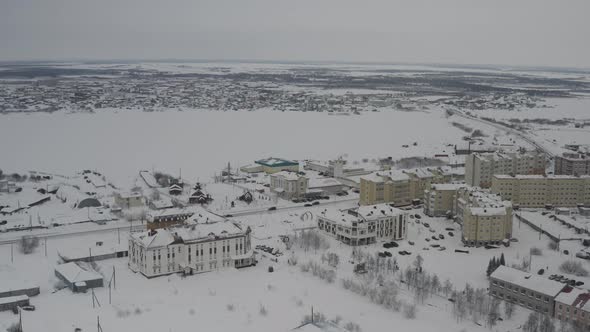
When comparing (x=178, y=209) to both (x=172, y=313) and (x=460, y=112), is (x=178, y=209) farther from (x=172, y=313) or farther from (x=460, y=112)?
(x=460, y=112)

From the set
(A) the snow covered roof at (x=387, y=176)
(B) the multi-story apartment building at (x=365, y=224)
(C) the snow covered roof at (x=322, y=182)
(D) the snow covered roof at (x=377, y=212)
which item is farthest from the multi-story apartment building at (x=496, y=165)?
(D) the snow covered roof at (x=377, y=212)

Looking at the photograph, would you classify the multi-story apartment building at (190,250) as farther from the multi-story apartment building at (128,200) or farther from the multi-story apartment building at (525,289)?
the multi-story apartment building at (525,289)

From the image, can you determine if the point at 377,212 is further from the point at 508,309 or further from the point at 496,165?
the point at 496,165

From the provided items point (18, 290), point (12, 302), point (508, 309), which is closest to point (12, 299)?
point (12, 302)

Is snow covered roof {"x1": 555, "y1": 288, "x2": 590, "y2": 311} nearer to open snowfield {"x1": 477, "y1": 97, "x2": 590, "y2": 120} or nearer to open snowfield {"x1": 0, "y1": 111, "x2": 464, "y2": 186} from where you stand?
open snowfield {"x1": 0, "y1": 111, "x2": 464, "y2": 186}

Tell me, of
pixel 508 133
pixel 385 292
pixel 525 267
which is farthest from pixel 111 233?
pixel 508 133

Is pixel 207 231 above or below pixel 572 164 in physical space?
below

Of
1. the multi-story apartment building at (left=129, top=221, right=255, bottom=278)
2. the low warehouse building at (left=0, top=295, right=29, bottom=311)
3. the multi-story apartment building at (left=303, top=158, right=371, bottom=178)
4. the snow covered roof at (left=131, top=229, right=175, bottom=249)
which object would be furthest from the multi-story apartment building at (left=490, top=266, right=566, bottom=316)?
the multi-story apartment building at (left=303, top=158, right=371, bottom=178)
